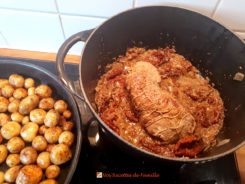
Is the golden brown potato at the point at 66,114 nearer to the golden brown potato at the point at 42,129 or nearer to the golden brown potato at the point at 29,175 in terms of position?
the golden brown potato at the point at 42,129

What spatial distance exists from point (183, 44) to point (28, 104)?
0.83 metres

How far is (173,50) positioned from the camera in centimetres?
109

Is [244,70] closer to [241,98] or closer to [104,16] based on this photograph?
[241,98]

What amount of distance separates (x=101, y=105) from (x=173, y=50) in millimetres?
500

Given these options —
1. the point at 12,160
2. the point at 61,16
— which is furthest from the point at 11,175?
the point at 61,16

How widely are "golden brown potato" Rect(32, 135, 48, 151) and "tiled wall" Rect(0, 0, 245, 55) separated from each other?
575 millimetres

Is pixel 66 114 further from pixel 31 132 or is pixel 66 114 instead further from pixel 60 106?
pixel 31 132

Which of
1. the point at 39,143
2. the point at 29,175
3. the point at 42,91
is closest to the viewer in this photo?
the point at 29,175

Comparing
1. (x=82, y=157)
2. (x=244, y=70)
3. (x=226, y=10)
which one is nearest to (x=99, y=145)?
Answer: (x=82, y=157)

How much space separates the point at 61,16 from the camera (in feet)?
3.37

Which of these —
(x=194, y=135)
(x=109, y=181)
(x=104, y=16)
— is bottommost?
(x=109, y=181)

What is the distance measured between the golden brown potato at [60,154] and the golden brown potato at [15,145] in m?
0.15

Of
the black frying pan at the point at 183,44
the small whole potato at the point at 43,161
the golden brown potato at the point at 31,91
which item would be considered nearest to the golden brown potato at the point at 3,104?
the golden brown potato at the point at 31,91

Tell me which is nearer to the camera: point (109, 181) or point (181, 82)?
point (109, 181)
